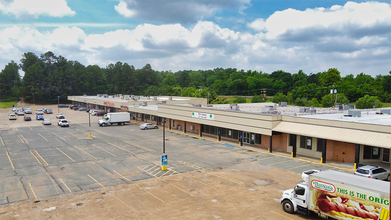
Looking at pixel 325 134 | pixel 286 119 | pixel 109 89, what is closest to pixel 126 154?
pixel 286 119

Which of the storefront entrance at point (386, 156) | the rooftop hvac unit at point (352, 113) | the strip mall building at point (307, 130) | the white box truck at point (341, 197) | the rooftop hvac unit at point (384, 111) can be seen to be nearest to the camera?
the white box truck at point (341, 197)

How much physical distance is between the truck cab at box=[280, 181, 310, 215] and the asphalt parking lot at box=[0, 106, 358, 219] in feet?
1.76

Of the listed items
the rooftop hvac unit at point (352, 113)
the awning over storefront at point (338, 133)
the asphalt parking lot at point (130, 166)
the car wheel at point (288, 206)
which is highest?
the rooftop hvac unit at point (352, 113)

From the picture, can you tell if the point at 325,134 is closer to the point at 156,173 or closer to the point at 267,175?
the point at 267,175

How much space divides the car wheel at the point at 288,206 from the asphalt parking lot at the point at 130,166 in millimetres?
434

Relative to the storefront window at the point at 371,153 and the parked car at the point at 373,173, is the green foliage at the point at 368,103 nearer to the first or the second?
the storefront window at the point at 371,153

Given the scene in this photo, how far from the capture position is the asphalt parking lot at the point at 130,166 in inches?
953

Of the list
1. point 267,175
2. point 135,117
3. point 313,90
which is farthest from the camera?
point 313,90

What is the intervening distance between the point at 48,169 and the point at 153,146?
15934mm

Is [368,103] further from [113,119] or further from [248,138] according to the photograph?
[113,119]

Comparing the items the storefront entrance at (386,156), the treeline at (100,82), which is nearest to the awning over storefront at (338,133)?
the storefront entrance at (386,156)

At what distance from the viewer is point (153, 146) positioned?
43406 millimetres

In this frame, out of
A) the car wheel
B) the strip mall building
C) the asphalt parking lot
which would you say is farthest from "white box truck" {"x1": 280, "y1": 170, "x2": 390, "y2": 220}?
the strip mall building

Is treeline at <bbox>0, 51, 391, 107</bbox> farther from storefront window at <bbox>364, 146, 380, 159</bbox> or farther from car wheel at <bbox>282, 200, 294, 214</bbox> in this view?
car wheel at <bbox>282, 200, 294, 214</bbox>
